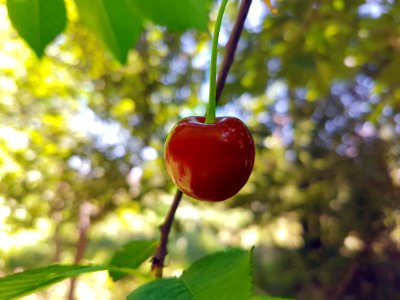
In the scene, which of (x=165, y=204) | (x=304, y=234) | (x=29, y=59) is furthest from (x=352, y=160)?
(x=29, y=59)

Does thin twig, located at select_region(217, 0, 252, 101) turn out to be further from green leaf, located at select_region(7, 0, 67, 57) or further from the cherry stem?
green leaf, located at select_region(7, 0, 67, 57)

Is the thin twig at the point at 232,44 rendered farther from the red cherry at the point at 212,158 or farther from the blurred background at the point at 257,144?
the blurred background at the point at 257,144

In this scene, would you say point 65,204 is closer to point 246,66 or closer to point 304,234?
point 246,66

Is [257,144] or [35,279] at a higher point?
[35,279]

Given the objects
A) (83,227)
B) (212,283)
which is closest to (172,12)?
(212,283)

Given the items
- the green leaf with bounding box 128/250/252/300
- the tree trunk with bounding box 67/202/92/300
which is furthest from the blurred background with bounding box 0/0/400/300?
the green leaf with bounding box 128/250/252/300

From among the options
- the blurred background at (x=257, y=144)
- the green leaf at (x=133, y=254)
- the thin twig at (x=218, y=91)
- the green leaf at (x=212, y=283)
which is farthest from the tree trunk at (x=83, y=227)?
the green leaf at (x=212, y=283)

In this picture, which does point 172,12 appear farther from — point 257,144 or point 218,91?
point 257,144
